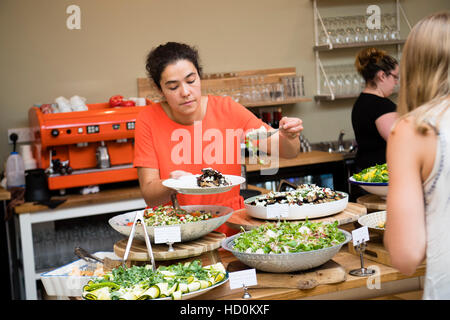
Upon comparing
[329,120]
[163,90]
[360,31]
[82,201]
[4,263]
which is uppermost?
[360,31]

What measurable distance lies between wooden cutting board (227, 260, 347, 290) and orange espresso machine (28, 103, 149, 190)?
2.37m

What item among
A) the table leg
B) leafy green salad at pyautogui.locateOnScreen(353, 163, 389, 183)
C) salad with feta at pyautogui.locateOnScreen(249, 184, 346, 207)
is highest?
leafy green salad at pyautogui.locateOnScreen(353, 163, 389, 183)

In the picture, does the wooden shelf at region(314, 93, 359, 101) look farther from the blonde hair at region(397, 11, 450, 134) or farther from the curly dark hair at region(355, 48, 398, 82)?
the blonde hair at region(397, 11, 450, 134)

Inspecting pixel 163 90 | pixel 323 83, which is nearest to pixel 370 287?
pixel 163 90

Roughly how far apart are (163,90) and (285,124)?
2.03 ft

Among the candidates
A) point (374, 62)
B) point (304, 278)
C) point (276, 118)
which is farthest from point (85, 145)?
point (304, 278)

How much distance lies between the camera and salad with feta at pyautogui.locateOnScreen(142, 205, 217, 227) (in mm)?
2018

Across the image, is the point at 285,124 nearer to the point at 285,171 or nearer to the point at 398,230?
the point at 398,230

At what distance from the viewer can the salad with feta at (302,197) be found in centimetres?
217

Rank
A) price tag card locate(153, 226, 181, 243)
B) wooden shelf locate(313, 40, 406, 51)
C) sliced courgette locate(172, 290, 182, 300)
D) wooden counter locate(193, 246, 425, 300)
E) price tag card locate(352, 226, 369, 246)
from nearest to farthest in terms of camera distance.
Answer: sliced courgette locate(172, 290, 182, 300)
wooden counter locate(193, 246, 425, 300)
price tag card locate(352, 226, 369, 246)
price tag card locate(153, 226, 181, 243)
wooden shelf locate(313, 40, 406, 51)

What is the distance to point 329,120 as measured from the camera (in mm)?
5711

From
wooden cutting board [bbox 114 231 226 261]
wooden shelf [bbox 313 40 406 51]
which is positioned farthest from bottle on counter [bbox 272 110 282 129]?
wooden cutting board [bbox 114 231 226 261]
